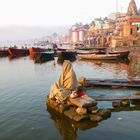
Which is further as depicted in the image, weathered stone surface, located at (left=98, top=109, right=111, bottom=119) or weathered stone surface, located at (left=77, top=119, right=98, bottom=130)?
weathered stone surface, located at (left=98, top=109, right=111, bottom=119)

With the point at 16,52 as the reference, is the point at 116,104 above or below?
below

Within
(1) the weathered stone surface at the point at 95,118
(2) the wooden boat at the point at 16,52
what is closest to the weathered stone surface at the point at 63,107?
(1) the weathered stone surface at the point at 95,118

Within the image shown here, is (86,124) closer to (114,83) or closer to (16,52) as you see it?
(114,83)

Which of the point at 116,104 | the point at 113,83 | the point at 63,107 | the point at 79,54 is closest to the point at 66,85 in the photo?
the point at 63,107

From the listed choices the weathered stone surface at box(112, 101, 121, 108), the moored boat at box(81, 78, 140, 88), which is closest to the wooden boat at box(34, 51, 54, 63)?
the moored boat at box(81, 78, 140, 88)

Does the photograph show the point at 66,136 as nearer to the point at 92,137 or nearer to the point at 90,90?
the point at 92,137

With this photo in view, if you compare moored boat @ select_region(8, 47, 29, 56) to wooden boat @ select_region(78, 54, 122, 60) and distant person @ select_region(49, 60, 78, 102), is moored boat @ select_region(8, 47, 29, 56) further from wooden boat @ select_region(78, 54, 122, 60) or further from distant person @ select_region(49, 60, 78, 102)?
distant person @ select_region(49, 60, 78, 102)

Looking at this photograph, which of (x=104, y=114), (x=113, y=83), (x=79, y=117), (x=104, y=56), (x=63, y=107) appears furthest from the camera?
(x=104, y=56)

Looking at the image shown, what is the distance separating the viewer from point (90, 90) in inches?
1035

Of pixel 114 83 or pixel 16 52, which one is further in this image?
pixel 16 52

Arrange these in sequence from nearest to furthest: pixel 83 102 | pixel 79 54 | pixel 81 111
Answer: pixel 81 111 < pixel 83 102 < pixel 79 54

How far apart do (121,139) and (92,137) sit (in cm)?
171

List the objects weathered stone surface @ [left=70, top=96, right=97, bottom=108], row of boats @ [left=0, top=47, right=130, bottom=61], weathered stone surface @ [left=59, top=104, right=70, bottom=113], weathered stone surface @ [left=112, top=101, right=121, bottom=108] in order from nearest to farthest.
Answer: weathered stone surface @ [left=70, top=96, right=97, bottom=108], weathered stone surface @ [left=59, top=104, right=70, bottom=113], weathered stone surface @ [left=112, top=101, right=121, bottom=108], row of boats @ [left=0, top=47, right=130, bottom=61]

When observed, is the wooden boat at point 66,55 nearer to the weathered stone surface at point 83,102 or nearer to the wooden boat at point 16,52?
the wooden boat at point 16,52
